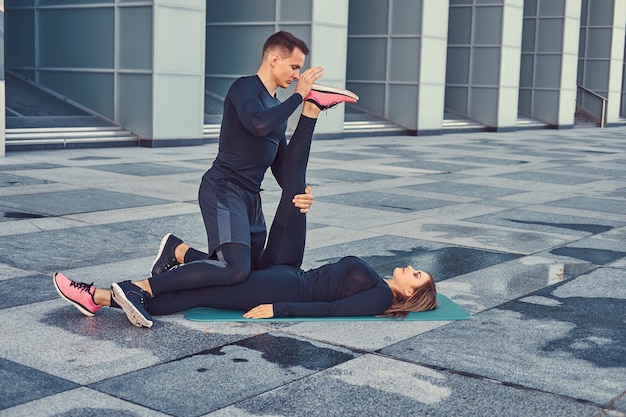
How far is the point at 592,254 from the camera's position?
8.73 m

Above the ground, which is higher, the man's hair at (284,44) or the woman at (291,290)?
the man's hair at (284,44)

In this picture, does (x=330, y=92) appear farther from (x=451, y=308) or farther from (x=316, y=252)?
(x=316, y=252)

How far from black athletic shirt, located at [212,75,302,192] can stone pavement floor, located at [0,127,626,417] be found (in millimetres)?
1021

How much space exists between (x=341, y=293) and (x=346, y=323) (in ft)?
0.74

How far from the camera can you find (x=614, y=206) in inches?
487

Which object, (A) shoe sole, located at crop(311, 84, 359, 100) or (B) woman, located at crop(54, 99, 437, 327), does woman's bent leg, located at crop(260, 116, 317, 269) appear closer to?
(B) woman, located at crop(54, 99, 437, 327)

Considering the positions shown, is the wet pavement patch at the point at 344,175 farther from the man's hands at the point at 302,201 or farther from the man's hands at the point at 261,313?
the man's hands at the point at 261,313

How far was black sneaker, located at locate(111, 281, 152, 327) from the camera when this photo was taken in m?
5.59

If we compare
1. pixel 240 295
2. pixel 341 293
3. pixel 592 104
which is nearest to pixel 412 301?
pixel 341 293

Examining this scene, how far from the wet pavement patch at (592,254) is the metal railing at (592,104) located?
29.7m

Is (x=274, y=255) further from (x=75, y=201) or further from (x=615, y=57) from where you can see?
(x=615, y=57)

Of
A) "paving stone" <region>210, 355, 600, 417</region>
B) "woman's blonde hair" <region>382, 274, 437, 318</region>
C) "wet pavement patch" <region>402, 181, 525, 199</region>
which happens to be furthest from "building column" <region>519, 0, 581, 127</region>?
"paving stone" <region>210, 355, 600, 417</region>

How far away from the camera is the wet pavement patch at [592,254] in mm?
8469

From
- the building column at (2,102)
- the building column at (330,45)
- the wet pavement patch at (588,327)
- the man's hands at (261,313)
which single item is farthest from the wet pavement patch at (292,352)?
the building column at (330,45)
